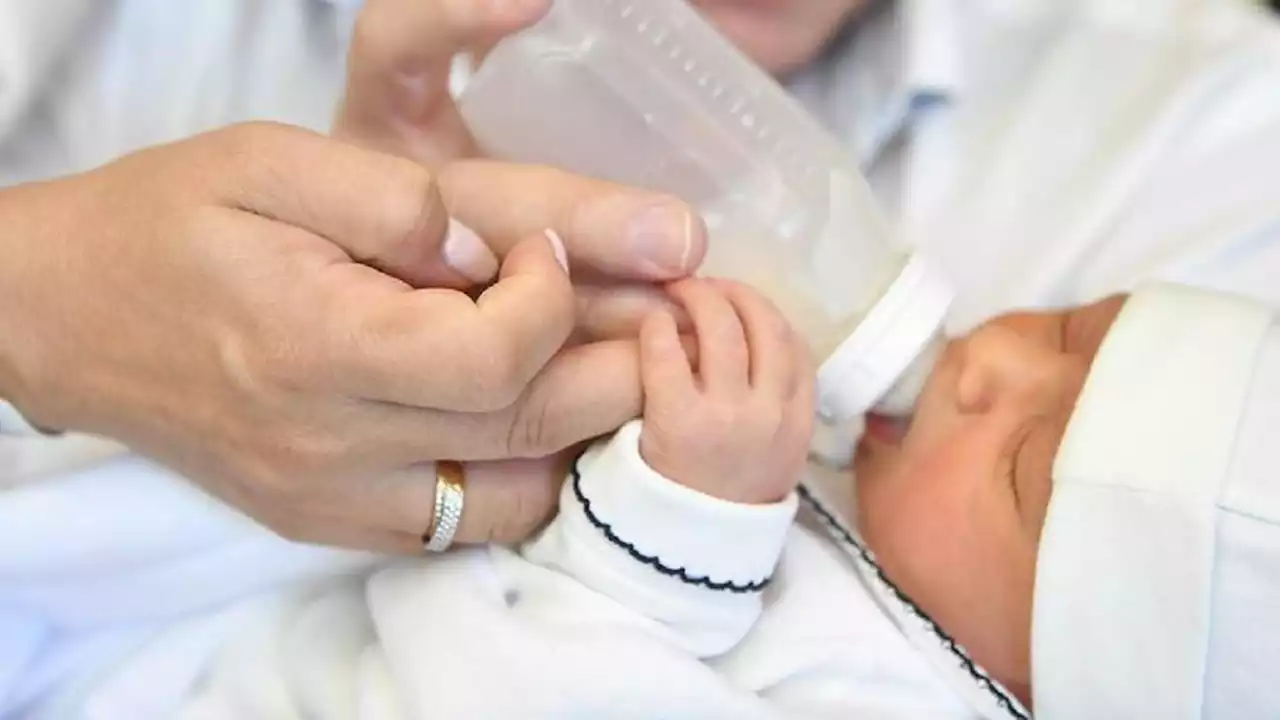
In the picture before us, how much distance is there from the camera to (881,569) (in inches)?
37.8

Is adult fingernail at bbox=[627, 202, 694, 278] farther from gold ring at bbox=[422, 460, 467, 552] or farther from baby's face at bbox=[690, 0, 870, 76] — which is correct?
baby's face at bbox=[690, 0, 870, 76]

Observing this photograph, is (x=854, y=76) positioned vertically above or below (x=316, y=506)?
above

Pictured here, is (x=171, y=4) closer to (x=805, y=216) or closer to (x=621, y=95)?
(x=621, y=95)

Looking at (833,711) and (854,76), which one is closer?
(833,711)

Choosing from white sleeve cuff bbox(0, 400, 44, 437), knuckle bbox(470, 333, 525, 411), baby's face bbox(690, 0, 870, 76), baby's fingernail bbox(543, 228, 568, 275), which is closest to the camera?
knuckle bbox(470, 333, 525, 411)

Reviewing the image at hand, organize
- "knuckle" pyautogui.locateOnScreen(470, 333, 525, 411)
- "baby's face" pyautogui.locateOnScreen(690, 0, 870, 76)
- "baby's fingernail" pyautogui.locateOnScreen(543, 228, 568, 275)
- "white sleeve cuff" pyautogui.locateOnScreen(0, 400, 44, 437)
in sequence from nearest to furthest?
"knuckle" pyautogui.locateOnScreen(470, 333, 525, 411) < "baby's fingernail" pyautogui.locateOnScreen(543, 228, 568, 275) < "white sleeve cuff" pyautogui.locateOnScreen(0, 400, 44, 437) < "baby's face" pyautogui.locateOnScreen(690, 0, 870, 76)

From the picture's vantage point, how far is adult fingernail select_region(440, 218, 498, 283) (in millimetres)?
767

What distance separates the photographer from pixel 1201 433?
0.84 meters

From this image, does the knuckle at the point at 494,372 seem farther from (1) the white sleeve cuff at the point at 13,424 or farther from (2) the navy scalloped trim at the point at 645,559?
(1) the white sleeve cuff at the point at 13,424

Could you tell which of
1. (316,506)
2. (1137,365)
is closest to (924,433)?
(1137,365)

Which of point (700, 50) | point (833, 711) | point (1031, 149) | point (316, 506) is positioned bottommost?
point (833, 711)

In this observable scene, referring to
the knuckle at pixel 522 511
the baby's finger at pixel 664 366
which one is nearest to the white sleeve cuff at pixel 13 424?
the knuckle at pixel 522 511

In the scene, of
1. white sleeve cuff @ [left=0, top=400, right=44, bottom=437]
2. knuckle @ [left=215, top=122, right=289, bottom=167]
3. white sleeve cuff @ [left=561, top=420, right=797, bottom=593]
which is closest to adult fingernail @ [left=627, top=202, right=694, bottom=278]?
white sleeve cuff @ [left=561, top=420, right=797, bottom=593]

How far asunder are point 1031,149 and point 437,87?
595mm
